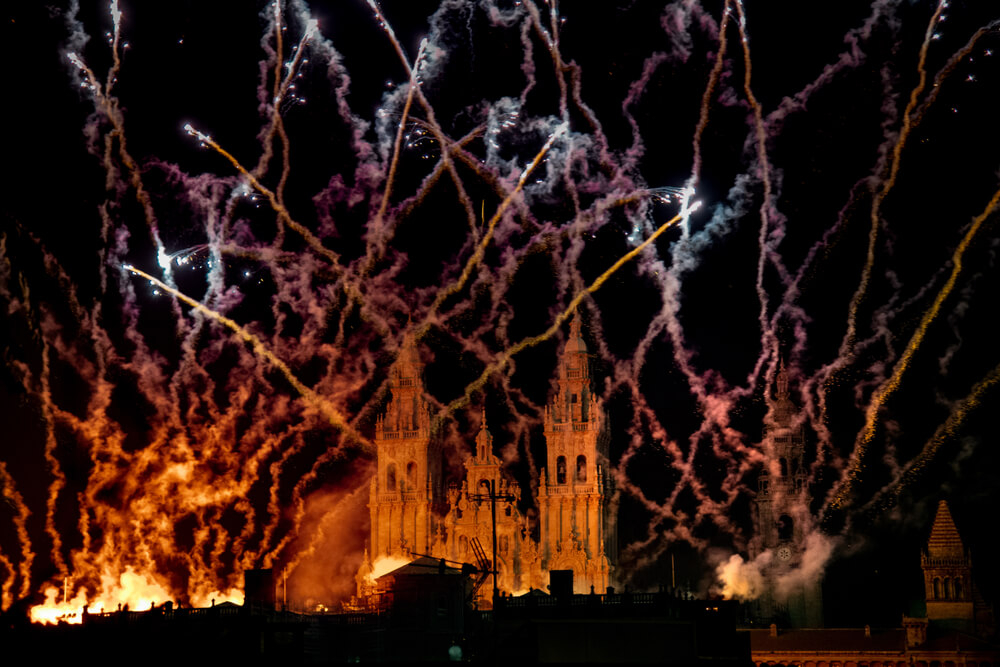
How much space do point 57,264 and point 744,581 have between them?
121 ft

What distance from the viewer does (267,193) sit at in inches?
2378

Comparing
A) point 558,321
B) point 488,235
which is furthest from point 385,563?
point 488,235

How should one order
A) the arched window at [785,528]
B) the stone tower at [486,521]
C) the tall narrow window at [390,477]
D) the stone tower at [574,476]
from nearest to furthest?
the stone tower at [574,476]
the arched window at [785,528]
the stone tower at [486,521]
the tall narrow window at [390,477]

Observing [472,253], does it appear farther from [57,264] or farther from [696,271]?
[57,264]

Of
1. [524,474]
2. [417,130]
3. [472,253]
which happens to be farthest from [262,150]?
[524,474]

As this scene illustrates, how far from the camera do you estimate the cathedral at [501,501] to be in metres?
77.1

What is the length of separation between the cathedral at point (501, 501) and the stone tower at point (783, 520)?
7779 mm

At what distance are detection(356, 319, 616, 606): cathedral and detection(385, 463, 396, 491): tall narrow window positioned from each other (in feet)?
0.17

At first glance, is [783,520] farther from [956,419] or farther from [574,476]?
[956,419]

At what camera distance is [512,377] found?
265ft

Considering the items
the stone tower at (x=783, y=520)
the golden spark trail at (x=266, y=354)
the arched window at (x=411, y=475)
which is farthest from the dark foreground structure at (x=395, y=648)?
the arched window at (x=411, y=475)

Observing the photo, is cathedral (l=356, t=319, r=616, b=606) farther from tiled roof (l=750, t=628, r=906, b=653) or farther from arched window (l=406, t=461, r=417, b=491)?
tiled roof (l=750, t=628, r=906, b=653)

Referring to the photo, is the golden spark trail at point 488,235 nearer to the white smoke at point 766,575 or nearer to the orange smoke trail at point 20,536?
the white smoke at point 766,575

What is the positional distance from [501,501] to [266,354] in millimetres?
17773
